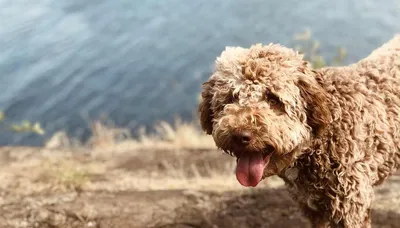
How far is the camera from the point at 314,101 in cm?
317

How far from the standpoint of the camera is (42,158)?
7.74m

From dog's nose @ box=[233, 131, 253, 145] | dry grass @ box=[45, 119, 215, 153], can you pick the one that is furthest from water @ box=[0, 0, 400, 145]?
dog's nose @ box=[233, 131, 253, 145]

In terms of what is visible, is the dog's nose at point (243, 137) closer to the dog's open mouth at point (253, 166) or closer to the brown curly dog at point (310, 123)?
the brown curly dog at point (310, 123)

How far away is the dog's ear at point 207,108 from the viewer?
344 cm

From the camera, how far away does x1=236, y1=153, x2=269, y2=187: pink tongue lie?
3.12 meters

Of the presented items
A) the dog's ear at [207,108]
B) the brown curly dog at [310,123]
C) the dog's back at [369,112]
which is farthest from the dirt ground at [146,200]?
the dog's ear at [207,108]

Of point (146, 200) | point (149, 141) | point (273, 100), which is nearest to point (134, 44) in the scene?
point (149, 141)

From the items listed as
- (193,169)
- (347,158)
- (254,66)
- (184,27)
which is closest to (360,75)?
(347,158)

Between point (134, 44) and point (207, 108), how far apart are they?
12.3 meters

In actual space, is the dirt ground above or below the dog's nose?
below

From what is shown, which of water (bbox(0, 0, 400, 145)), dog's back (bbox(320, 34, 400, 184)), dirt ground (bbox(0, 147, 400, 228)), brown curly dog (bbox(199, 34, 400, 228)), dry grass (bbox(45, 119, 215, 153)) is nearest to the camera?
brown curly dog (bbox(199, 34, 400, 228))

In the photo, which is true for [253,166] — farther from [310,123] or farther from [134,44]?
[134,44]

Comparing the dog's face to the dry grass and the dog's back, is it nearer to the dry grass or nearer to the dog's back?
the dog's back

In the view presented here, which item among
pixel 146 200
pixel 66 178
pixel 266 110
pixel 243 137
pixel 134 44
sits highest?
pixel 134 44
